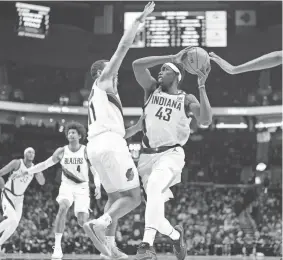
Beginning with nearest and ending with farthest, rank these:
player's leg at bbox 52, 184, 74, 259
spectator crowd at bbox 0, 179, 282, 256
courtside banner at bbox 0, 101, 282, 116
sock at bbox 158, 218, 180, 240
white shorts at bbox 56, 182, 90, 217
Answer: sock at bbox 158, 218, 180, 240 → player's leg at bbox 52, 184, 74, 259 → white shorts at bbox 56, 182, 90, 217 → spectator crowd at bbox 0, 179, 282, 256 → courtside banner at bbox 0, 101, 282, 116

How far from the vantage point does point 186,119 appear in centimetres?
653

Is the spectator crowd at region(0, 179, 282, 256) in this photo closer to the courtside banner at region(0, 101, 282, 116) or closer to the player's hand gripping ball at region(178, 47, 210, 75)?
the courtside banner at region(0, 101, 282, 116)

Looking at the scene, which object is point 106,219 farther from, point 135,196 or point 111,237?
point 111,237

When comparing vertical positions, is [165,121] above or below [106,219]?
above

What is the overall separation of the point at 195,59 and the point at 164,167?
4.21ft

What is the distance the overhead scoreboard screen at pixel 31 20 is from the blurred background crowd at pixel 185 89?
0.27 feet

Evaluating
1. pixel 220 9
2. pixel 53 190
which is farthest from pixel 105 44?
pixel 53 190

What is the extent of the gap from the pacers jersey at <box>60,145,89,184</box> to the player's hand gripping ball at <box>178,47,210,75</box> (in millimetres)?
4491

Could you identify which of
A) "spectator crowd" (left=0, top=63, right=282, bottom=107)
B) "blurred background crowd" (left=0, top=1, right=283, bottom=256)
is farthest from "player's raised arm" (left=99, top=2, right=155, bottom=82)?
"spectator crowd" (left=0, top=63, right=282, bottom=107)

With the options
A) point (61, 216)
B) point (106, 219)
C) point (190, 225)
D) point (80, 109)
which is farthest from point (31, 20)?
point (106, 219)

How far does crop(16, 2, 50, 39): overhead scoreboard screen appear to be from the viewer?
26.3 meters

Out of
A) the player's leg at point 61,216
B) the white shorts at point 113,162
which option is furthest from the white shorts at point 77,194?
the white shorts at point 113,162

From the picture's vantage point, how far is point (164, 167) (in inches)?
245

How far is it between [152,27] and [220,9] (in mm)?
3810
